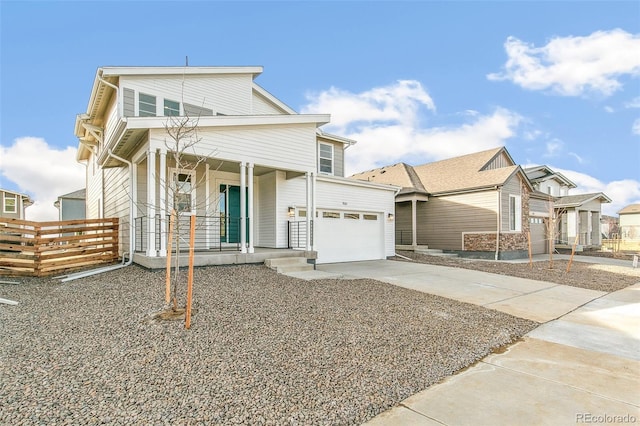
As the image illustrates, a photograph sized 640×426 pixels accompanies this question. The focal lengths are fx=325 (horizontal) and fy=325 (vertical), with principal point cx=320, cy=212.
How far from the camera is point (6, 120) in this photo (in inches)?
461

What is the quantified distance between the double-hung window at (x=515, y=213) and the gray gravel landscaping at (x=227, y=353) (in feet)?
39.0

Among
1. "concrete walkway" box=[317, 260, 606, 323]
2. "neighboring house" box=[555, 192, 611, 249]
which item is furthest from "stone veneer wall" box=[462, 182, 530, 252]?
"neighboring house" box=[555, 192, 611, 249]

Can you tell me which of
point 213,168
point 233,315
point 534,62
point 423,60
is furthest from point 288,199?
point 534,62

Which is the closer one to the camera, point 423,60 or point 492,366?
point 492,366

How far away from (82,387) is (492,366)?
3980mm

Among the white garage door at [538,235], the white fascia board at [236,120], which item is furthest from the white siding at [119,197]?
the white garage door at [538,235]

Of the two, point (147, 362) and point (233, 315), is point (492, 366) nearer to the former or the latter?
point (233, 315)

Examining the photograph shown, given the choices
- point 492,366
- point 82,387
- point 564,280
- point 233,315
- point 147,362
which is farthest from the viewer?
point 564,280

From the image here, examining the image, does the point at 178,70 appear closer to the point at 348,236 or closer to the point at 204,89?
the point at 204,89

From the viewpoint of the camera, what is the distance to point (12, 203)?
79.6 ft

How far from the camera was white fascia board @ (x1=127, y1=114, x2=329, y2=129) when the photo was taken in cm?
732

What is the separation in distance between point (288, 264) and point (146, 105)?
6567 millimetres

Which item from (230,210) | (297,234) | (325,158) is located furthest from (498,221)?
(230,210)

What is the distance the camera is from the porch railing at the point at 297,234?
11359 mm
